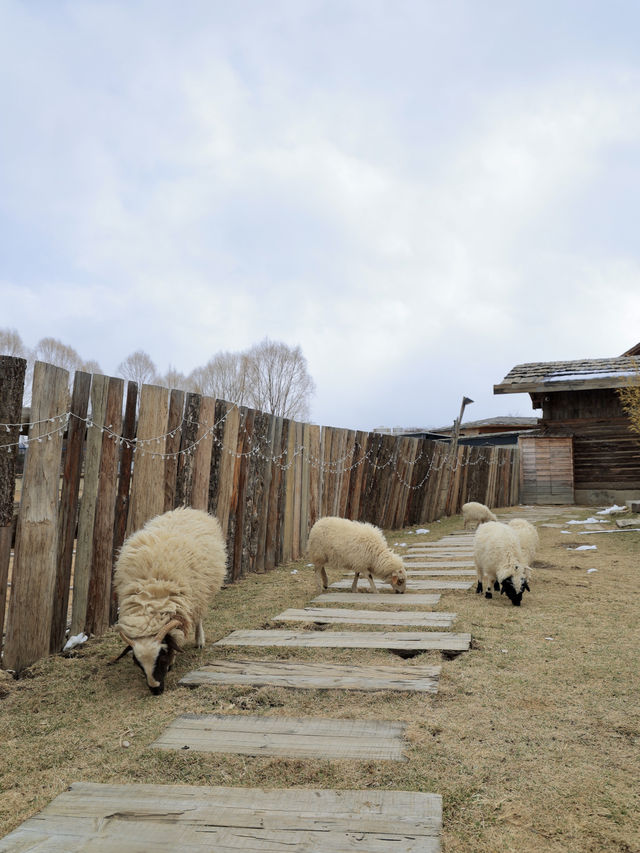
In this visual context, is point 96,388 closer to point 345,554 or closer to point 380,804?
point 345,554

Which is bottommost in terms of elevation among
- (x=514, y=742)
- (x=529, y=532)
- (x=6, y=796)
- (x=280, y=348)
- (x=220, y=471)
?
(x=6, y=796)

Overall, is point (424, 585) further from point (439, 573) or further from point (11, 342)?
point (11, 342)

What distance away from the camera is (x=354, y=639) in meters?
4.96

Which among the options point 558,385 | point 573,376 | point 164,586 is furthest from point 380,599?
point 573,376

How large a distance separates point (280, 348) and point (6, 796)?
43038mm

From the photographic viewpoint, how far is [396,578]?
6863 mm

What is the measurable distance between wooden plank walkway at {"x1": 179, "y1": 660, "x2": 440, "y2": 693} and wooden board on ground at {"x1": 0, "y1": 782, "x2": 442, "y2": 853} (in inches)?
52.9

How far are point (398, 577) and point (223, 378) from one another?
39.3 metres

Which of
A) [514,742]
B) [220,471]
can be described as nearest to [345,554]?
[220,471]

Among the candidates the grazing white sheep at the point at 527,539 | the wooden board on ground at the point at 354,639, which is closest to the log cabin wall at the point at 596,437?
the grazing white sheep at the point at 527,539

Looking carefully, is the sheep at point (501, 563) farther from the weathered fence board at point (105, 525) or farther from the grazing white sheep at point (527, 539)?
the weathered fence board at point (105, 525)

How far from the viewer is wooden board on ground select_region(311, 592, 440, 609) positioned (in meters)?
6.47

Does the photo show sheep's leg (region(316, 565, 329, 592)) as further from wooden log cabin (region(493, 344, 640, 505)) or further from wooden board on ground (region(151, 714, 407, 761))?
wooden log cabin (region(493, 344, 640, 505))

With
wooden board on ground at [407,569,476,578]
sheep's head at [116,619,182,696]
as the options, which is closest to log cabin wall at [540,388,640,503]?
wooden board on ground at [407,569,476,578]
